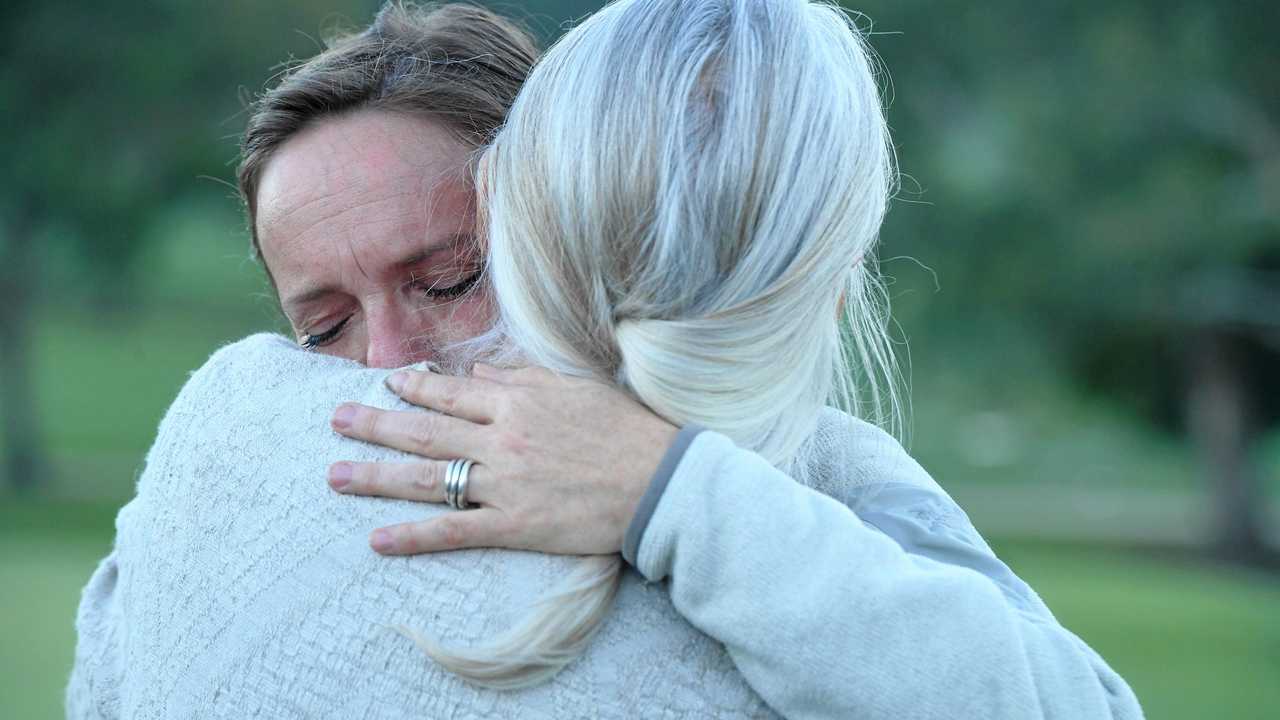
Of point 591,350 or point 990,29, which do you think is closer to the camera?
point 591,350

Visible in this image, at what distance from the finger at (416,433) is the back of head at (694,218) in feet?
0.41

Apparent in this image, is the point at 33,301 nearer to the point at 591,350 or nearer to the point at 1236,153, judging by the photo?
the point at 1236,153

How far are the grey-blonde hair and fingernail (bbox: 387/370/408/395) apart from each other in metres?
0.14

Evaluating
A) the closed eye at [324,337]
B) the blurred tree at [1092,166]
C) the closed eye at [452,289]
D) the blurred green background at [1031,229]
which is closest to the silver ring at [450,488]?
the closed eye at [452,289]

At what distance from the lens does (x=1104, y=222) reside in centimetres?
1426

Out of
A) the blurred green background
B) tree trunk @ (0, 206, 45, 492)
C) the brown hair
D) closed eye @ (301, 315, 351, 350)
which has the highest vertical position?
the brown hair

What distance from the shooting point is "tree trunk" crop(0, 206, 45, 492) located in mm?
19188

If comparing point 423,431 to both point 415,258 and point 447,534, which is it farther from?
point 415,258

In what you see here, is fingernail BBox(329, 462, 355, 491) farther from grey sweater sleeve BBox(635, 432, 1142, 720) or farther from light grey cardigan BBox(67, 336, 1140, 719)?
grey sweater sleeve BBox(635, 432, 1142, 720)

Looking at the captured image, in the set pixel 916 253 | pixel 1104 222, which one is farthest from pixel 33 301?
pixel 1104 222

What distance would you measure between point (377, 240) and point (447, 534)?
2.72ft

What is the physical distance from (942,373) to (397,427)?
15034 mm

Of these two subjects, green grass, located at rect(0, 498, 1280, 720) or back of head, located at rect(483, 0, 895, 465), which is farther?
green grass, located at rect(0, 498, 1280, 720)

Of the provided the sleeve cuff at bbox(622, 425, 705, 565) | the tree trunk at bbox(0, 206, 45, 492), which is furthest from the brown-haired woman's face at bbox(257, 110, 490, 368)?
the tree trunk at bbox(0, 206, 45, 492)
